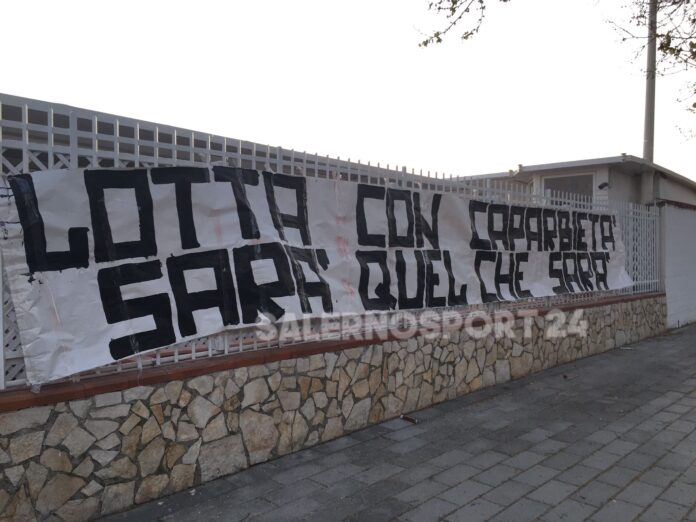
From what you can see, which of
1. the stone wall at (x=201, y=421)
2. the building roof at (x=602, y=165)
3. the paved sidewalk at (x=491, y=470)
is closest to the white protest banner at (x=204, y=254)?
the stone wall at (x=201, y=421)

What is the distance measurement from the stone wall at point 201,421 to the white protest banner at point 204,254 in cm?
36

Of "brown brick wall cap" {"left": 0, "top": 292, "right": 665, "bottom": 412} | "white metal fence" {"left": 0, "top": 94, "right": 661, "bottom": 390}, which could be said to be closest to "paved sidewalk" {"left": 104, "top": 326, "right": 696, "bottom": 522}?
"brown brick wall cap" {"left": 0, "top": 292, "right": 665, "bottom": 412}

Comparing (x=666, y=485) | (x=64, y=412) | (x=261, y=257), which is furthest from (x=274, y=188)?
(x=666, y=485)

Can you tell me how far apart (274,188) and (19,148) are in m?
1.87

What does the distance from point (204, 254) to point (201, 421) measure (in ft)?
4.03

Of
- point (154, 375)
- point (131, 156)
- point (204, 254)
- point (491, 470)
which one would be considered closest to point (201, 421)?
point (154, 375)

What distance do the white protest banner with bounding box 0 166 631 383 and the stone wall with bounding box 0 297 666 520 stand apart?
356mm

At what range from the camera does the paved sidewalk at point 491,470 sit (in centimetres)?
356

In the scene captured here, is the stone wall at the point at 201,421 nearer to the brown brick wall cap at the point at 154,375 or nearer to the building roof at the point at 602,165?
the brown brick wall cap at the point at 154,375

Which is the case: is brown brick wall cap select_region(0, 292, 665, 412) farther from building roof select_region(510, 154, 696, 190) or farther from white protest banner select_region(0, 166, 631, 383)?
building roof select_region(510, 154, 696, 190)

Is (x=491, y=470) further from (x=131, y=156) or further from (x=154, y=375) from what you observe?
(x=131, y=156)

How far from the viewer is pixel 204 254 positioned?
4.01 m

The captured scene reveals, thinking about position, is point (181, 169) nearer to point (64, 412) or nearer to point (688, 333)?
point (64, 412)

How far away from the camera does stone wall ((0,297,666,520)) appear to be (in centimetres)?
320
